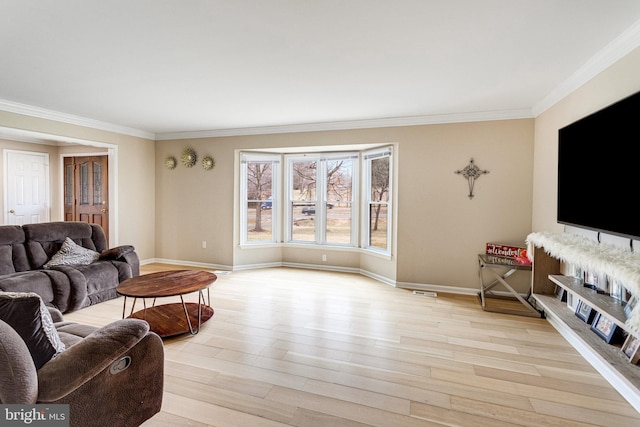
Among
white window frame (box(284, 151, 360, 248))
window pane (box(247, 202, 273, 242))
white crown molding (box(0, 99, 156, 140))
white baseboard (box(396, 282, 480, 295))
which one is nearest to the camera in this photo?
white crown molding (box(0, 99, 156, 140))

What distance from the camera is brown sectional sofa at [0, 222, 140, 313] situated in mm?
3217

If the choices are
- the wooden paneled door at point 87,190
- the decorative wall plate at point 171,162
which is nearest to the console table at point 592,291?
the decorative wall plate at point 171,162

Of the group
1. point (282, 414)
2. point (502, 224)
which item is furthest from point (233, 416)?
point (502, 224)

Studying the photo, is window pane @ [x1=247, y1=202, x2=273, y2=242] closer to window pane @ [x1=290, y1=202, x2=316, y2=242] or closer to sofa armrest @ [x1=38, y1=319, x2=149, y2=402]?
window pane @ [x1=290, y1=202, x2=316, y2=242]

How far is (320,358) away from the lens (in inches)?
98.3

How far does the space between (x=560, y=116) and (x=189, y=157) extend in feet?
17.5

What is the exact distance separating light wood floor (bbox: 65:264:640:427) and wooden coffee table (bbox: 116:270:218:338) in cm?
Answer: 15

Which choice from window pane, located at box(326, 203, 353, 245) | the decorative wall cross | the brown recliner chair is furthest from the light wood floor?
window pane, located at box(326, 203, 353, 245)

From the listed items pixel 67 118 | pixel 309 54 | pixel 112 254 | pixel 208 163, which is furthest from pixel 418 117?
pixel 67 118

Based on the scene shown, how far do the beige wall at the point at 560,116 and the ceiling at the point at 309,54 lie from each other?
Answer: 0.11 metres

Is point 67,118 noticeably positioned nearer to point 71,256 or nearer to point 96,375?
point 71,256

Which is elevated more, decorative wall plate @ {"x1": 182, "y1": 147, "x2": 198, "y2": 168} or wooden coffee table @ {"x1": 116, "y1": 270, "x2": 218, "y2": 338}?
decorative wall plate @ {"x1": 182, "y1": 147, "x2": 198, "y2": 168}

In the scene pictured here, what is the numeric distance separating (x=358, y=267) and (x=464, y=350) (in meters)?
2.75

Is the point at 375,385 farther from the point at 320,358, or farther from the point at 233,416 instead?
the point at 233,416
